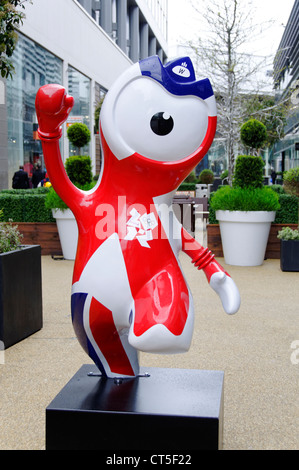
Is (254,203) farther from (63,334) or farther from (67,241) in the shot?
(63,334)

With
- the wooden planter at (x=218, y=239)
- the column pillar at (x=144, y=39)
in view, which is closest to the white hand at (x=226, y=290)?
the wooden planter at (x=218, y=239)

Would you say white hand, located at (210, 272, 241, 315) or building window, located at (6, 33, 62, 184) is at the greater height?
building window, located at (6, 33, 62, 184)

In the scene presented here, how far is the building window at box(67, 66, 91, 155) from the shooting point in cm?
1666

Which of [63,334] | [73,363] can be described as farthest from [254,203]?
[73,363]

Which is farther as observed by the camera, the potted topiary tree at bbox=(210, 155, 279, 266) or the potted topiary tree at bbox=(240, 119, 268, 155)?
the potted topiary tree at bbox=(240, 119, 268, 155)

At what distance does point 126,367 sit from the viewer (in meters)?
2.54

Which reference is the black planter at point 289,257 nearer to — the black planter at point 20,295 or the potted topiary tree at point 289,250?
the potted topiary tree at point 289,250

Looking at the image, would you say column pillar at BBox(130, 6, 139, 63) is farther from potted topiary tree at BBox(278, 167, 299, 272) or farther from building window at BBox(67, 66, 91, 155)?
potted topiary tree at BBox(278, 167, 299, 272)

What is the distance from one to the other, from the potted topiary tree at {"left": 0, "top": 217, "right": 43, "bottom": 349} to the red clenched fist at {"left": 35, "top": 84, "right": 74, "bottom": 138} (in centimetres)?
211

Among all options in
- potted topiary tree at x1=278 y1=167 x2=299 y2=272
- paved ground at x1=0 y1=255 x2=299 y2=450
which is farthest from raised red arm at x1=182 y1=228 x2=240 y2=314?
potted topiary tree at x1=278 y1=167 x2=299 y2=272

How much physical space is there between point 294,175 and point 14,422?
6.37m

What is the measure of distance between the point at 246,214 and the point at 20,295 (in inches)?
168

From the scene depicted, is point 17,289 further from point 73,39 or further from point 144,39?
point 144,39

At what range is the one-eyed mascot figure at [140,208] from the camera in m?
2.21
